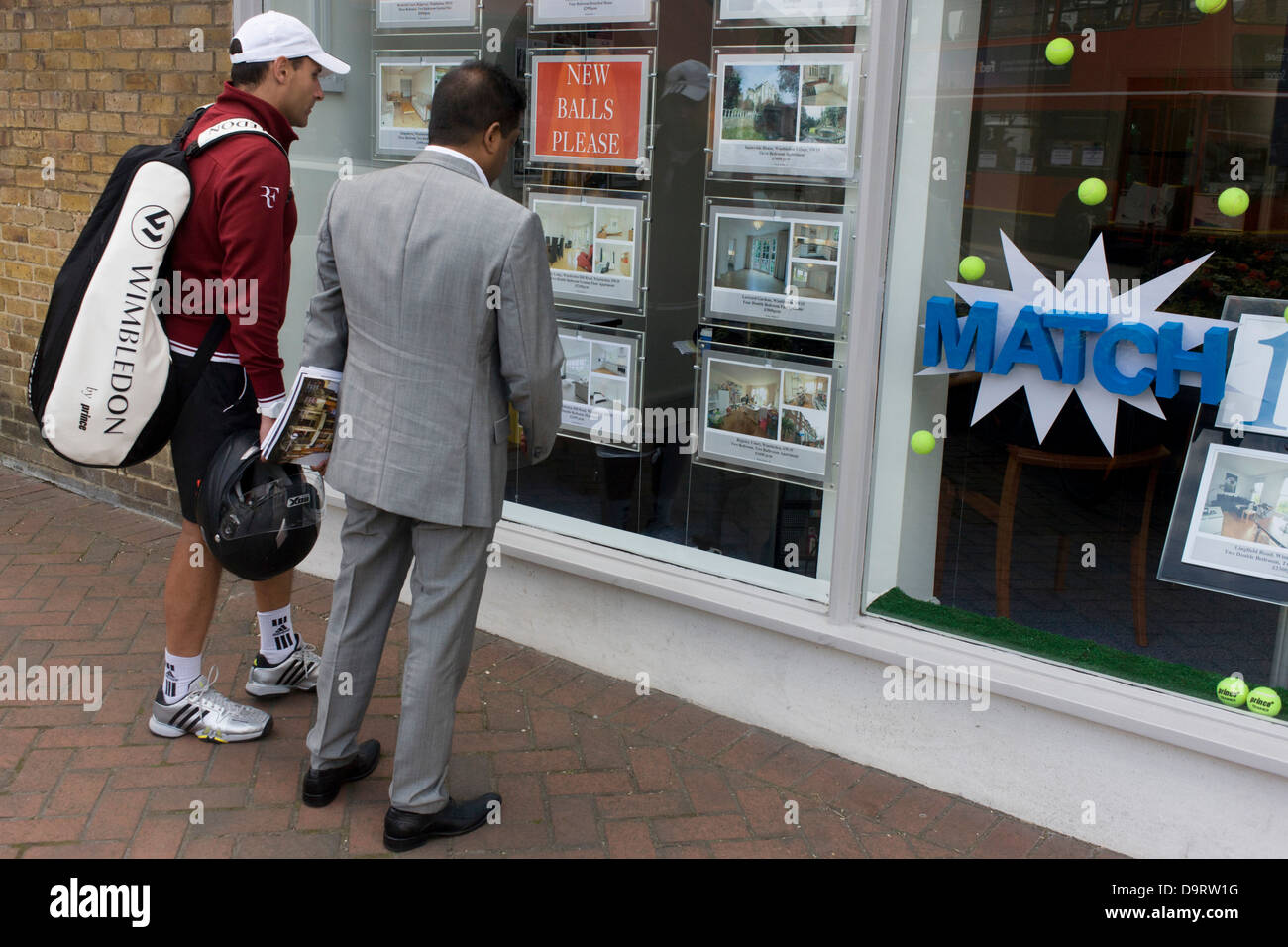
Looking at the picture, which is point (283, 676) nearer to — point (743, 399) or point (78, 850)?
point (78, 850)

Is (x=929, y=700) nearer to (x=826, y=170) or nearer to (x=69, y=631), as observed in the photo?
(x=826, y=170)

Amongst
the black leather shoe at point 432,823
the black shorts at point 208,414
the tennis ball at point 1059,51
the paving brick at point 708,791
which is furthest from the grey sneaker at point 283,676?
the tennis ball at point 1059,51

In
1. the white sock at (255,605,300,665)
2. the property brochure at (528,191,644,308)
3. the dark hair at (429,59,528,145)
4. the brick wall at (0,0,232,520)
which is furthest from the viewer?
the brick wall at (0,0,232,520)

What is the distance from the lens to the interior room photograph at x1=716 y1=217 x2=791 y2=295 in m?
3.92

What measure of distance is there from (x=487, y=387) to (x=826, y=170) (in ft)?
4.71

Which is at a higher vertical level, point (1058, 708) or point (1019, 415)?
point (1019, 415)

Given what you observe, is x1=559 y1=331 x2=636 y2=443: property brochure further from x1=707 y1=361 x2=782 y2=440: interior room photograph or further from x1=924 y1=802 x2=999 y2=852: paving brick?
x1=924 y1=802 x2=999 y2=852: paving brick

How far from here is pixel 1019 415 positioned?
3605 millimetres

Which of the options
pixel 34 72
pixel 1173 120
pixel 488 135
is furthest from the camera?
pixel 34 72

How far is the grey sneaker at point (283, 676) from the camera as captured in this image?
409cm

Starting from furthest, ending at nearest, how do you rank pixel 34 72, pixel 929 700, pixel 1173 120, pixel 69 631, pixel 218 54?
pixel 34 72, pixel 218 54, pixel 69 631, pixel 929 700, pixel 1173 120

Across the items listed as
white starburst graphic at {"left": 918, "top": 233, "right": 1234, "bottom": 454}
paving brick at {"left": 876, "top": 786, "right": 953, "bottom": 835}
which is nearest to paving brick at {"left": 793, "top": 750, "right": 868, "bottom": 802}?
paving brick at {"left": 876, "top": 786, "right": 953, "bottom": 835}

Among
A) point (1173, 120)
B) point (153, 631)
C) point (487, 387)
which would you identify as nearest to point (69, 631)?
point (153, 631)

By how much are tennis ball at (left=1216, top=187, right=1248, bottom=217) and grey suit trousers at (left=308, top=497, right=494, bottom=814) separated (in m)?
2.17
